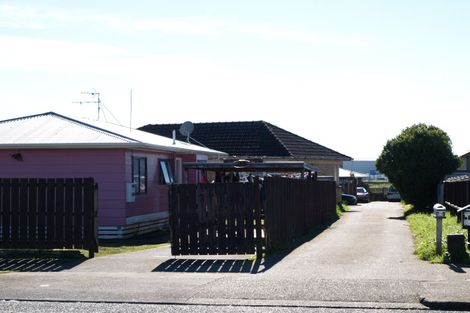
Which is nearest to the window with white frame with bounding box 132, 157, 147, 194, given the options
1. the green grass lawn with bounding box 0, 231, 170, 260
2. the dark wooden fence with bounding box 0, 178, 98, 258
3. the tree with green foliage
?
the green grass lawn with bounding box 0, 231, 170, 260

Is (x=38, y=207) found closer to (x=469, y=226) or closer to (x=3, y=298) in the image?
(x=3, y=298)

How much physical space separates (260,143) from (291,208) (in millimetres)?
23318

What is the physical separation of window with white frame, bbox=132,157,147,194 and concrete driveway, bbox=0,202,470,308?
5.95 m

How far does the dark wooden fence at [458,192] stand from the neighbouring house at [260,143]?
10518 mm

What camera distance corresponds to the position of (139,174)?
2108 cm

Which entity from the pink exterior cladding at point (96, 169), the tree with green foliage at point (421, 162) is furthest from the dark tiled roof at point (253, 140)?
the pink exterior cladding at point (96, 169)

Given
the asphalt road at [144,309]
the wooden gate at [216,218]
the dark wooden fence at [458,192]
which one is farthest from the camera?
the dark wooden fence at [458,192]

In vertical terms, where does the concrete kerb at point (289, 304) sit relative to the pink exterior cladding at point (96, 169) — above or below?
below

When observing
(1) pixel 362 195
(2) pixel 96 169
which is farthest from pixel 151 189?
(1) pixel 362 195

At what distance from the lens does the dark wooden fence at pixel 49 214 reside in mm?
14398

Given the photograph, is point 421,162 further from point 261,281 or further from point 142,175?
point 261,281

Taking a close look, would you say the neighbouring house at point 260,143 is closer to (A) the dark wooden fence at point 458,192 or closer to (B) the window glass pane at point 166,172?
(A) the dark wooden fence at point 458,192

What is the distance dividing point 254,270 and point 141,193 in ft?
32.0

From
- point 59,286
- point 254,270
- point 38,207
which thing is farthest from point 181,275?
point 38,207
